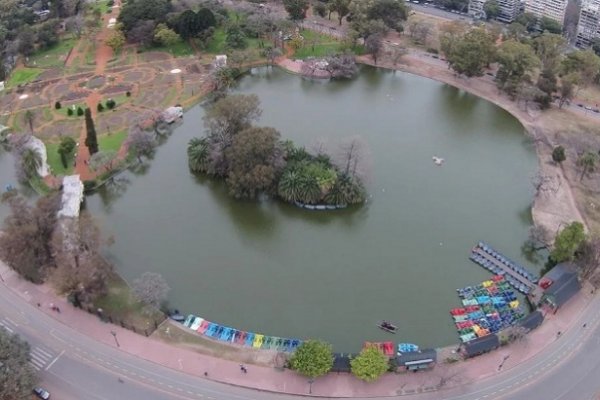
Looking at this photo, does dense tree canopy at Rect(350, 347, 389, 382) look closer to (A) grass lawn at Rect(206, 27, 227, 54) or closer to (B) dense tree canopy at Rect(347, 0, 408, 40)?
(B) dense tree canopy at Rect(347, 0, 408, 40)

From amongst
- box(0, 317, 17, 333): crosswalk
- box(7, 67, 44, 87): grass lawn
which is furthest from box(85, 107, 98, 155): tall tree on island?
box(7, 67, 44, 87): grass lawn

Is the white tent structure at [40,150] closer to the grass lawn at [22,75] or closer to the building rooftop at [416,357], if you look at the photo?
the grass lawn at [22,75]

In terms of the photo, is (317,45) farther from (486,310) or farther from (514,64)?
(486,310)

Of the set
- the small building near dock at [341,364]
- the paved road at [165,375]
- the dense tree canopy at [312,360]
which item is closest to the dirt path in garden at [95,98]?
the paved road at [165,375]

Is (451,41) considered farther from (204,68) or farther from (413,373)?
(413,373)

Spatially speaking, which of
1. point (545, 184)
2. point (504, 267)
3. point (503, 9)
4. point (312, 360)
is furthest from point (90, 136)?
point (503, 9)
